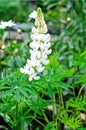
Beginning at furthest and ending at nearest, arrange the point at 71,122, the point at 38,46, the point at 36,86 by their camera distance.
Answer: the point at 71,122
the point at 36,86
the point at 38,46

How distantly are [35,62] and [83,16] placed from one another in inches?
73.5

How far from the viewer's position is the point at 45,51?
2.14 meters

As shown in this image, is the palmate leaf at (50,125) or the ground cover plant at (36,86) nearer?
the ground cover plant at (36,86)

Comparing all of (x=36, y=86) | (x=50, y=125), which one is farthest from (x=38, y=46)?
(x=50, y=125)

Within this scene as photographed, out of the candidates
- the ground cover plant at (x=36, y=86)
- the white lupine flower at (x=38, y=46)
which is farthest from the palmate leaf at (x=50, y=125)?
the white lupine flower at (x=38, y=46)

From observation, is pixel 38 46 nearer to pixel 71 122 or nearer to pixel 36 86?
pixel 36 86

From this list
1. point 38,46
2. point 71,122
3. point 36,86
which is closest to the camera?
point 38,46

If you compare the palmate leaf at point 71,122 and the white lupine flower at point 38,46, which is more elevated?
the white lupine flower at point 38,46

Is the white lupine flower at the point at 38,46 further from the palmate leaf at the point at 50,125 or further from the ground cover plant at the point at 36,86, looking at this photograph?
the palmate leaf at the point at 50,125

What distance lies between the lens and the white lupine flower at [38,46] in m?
2.11

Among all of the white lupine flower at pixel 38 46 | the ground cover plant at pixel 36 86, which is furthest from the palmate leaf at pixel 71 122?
the white lupine flower at pixel 38 46

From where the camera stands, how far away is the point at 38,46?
2123 millimetres

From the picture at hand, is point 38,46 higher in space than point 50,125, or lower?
higher

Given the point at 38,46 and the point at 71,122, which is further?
the point at 71,122
